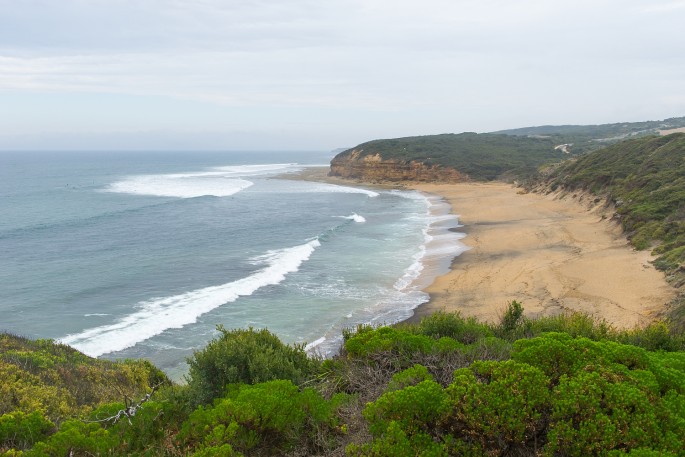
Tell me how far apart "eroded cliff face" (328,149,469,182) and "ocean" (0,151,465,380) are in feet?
76.9

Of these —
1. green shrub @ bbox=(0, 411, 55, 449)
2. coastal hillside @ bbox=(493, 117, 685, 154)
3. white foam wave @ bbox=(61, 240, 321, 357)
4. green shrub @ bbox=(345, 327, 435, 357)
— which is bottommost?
white foam wave @ bbox=(61, 240, 321, 357)

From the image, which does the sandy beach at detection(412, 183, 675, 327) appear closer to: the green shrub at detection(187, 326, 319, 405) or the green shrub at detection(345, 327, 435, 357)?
the green shrub at detection(345, 327, 435, 357)

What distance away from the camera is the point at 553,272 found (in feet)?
65.2

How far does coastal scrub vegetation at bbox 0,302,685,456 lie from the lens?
13.9 ft

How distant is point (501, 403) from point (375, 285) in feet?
52.7

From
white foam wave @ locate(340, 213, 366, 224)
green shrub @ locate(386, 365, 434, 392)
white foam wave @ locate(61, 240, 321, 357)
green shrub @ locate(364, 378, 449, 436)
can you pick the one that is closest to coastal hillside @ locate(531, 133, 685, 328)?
green shrub @ locate(386, 365, 434, 392)

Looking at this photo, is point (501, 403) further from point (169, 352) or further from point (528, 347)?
point (169, 352)

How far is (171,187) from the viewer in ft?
226

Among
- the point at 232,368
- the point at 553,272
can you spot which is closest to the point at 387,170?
the point at 553,272

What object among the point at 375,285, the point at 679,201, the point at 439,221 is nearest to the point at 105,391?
the point at 375,285

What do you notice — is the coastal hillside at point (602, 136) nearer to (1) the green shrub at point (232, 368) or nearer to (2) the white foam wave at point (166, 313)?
(2) the white foam wave at point (166, 313)

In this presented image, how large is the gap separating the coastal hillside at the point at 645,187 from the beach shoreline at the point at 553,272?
699 mm

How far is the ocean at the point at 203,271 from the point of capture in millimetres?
16125

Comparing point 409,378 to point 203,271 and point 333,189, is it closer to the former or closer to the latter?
point 203,271
